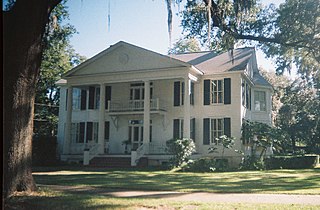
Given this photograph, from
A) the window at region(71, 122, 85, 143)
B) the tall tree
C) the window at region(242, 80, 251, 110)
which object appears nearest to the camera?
the tall tree

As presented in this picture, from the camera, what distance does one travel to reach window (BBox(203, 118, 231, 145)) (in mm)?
23730

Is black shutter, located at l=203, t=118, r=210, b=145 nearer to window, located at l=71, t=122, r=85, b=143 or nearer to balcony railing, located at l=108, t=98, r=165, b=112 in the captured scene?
balcony railing, located at l=108, t=98, r=165, b=112

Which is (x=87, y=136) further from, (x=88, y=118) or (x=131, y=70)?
(x=131, y=70)

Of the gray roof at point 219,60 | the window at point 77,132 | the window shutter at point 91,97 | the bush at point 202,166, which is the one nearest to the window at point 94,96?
the window shutter at point 91,97

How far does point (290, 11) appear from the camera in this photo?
1823 cm

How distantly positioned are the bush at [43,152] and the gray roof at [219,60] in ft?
39.1

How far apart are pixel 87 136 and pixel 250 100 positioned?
12659mm

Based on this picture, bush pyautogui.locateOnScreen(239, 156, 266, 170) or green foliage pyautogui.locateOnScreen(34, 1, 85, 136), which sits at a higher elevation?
green foliage pyautogui.locateOnScreen(34, 1, 85, 136)

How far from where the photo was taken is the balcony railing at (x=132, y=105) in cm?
2413

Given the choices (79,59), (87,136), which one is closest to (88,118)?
(87,136)

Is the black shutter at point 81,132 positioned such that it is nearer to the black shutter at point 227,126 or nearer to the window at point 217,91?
the window at point 217,91

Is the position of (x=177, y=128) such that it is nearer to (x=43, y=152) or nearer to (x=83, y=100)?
(x=83, y=100)

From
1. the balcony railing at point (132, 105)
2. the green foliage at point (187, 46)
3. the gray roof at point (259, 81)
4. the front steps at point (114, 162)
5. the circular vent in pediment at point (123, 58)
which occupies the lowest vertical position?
the front steps at point (114, 162)

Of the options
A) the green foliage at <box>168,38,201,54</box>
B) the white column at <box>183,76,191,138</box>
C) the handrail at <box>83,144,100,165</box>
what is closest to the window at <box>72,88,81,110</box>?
the handrail at <box>83,144,100,165</box>
